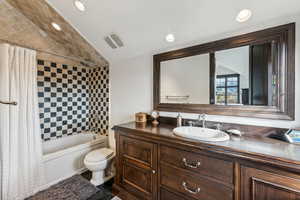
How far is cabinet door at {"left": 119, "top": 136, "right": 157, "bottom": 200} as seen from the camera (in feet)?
4.55

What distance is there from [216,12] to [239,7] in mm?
189

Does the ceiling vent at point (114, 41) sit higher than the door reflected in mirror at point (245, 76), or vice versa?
the ceiling vent at point (114, 41)

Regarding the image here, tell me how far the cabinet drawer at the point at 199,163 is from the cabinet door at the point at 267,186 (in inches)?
3.9

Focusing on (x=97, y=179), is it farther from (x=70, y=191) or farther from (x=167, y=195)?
(x=167, y=195)

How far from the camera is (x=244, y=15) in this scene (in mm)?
1245

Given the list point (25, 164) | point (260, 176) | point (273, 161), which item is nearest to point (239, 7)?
point (273, 161)

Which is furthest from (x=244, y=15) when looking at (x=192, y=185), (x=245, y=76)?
(x=192, y=185)

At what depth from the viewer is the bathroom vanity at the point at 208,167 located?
2.70 ft

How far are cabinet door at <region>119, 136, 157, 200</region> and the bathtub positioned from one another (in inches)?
40.6

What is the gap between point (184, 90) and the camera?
1770mm

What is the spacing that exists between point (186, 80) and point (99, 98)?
1961 millimetres

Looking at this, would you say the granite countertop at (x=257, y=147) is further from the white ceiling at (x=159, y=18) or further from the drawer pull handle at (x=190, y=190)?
the white ceiling at (x=159, y=18)

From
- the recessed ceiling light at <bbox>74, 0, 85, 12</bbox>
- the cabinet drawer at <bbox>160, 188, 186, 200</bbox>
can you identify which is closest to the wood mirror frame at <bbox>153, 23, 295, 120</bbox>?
the cabinet drawer at <bbox>160, 188, 186, 200</bbox>

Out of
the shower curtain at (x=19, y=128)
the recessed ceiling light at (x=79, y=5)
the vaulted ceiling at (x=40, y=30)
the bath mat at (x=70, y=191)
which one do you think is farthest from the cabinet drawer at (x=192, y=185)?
the vaulted ceiling at (x=40, y=30)
